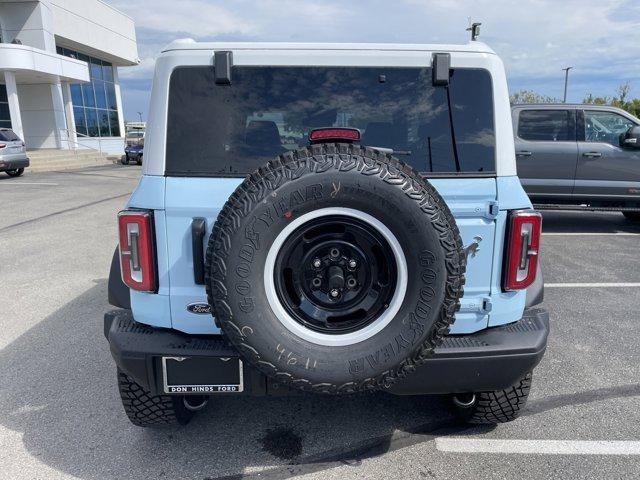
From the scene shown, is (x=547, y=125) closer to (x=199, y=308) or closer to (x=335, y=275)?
(x=335, y=275)

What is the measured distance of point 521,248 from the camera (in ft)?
7.44

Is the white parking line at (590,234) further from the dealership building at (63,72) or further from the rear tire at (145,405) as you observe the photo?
the dealership building at (63,72)

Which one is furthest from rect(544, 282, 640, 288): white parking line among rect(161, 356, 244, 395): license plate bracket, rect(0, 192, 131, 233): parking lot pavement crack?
rect(0, 192, 131, 233): parking lot pavement crack

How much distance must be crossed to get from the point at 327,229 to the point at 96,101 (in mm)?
34324

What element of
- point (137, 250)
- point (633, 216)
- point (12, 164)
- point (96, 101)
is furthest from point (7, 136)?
point (633, 216)

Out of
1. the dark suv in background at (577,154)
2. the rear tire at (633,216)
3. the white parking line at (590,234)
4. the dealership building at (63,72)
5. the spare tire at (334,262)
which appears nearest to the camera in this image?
the spare tire at (334,262)

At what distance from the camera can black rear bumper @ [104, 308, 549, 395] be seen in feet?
7.13

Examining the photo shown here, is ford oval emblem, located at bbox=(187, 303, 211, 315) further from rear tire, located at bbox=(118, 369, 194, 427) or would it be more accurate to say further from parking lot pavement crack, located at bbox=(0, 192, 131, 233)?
parking lot pavement crack, located at bbox=(0, 192, 131, 233)

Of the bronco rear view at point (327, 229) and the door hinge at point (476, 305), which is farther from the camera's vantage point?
the door hinge at point (476, 305)

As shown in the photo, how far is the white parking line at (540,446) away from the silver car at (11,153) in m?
17.8

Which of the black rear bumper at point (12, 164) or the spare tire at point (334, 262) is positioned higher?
the spare tire at point (334, 262)

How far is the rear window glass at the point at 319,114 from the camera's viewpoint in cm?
229

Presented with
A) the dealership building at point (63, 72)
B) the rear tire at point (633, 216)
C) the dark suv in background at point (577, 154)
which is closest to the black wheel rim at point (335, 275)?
the dark suv in background at point (577, 154)

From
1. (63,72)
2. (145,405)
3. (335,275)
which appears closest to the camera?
(335,275)
